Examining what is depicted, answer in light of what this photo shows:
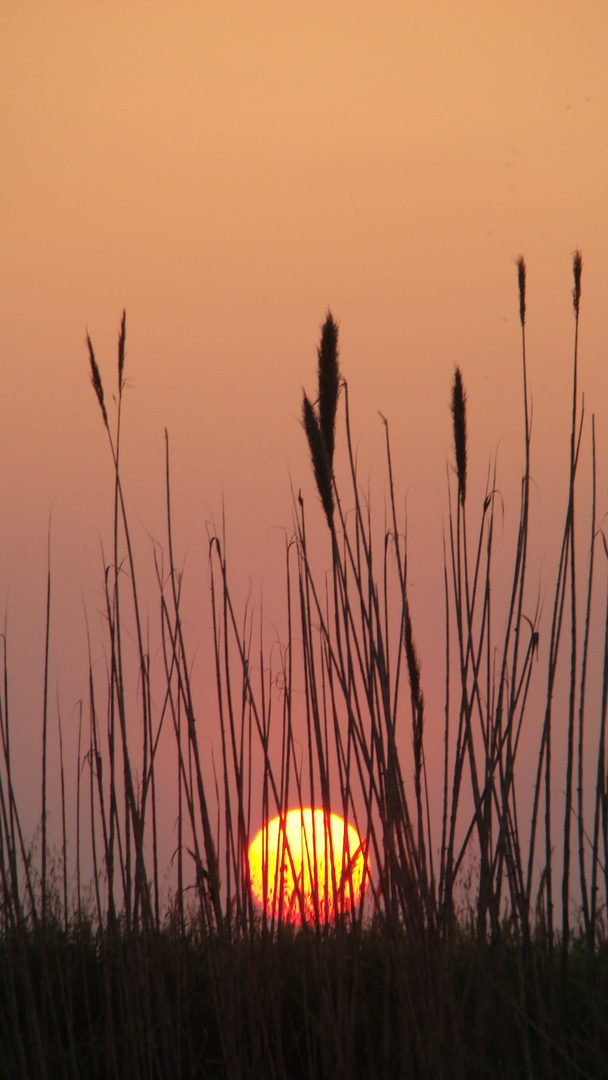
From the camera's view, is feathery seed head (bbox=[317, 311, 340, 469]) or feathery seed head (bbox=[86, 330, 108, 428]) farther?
feathery seed head (bbox=[86, 330, 108, 428])

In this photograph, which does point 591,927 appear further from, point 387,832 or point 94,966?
point 94,966

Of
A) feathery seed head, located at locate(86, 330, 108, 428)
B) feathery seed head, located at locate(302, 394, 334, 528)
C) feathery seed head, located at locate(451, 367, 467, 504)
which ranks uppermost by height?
feathery seed head, located at locate(86, 330, 108, 428)

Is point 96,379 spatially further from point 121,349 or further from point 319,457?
point 319,457

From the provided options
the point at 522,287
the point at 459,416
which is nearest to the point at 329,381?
the point at 459,416

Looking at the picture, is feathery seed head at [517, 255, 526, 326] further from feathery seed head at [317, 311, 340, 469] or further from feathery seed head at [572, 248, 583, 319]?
feathery seed head at [317, 311, 340, 469]

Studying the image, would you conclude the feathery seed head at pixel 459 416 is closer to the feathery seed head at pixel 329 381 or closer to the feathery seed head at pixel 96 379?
the feathery seed head at pixel 329 381

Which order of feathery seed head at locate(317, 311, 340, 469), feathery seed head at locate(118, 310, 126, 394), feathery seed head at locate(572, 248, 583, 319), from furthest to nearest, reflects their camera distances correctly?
feathery seed head at locate(118, 310, 126, 394) → feathery seed head at locate(572, 248, 583, 319) → feathery seed head at locate(317, 311, 340, 469)

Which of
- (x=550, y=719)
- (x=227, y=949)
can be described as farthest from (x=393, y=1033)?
(x=550, y=719)

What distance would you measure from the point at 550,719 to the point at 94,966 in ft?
5.35

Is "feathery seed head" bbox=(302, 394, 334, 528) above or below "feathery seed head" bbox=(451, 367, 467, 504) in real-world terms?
below

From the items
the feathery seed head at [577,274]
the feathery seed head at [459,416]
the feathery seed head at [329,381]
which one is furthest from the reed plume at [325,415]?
the feathery seed head at [577,274]

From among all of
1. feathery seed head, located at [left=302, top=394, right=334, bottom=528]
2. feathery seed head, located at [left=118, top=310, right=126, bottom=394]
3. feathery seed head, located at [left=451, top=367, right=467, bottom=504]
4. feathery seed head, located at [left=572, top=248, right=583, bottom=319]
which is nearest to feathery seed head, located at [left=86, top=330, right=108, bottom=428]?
feathery seed head, located at [left=118, top=310, right=126, bottom=394]

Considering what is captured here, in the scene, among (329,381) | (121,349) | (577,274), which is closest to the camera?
(329,381)

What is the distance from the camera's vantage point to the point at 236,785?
120cm
